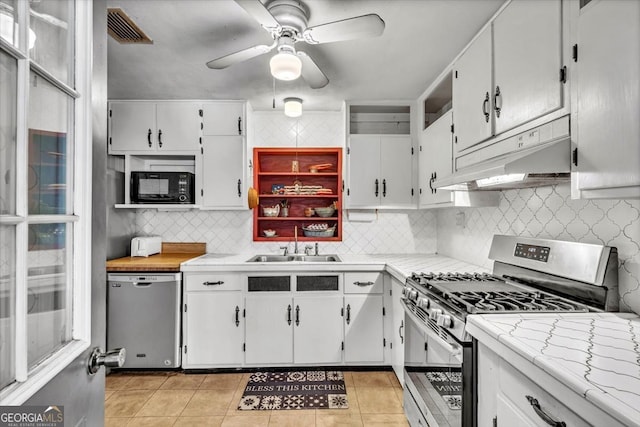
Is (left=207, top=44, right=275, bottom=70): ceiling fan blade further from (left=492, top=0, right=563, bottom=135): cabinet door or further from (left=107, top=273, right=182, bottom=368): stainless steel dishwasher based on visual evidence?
(left=107, top=273, right=182, bottom=368): stainless steel dishwasher

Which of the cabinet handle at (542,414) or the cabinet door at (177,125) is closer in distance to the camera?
the cabinet handle at (542,414)

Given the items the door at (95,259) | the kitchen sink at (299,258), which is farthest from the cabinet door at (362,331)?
the door at (95,259)

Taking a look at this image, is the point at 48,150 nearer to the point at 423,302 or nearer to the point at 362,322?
the point at 423,302

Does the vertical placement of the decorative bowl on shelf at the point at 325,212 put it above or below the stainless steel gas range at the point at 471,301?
above

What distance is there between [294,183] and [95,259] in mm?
2955

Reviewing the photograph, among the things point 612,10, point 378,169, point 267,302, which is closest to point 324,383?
point 267,302

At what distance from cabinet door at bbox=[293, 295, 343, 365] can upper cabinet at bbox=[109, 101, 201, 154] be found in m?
1.80

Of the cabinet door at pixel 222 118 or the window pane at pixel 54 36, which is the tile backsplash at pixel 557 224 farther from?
the cabinet door at pixel 222 118

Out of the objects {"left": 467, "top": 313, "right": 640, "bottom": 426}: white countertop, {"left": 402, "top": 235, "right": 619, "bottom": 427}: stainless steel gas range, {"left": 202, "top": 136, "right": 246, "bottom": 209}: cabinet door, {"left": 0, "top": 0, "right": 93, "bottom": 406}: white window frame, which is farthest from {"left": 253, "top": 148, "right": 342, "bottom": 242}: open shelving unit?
{"left": 0, "top": 0, "right": 93, "bottom": 406}: white window frame

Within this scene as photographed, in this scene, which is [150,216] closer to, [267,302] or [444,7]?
[267,302]

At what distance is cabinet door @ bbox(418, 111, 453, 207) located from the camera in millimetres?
2592

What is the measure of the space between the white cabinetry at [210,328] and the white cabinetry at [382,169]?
150 cm

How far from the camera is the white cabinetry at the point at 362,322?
295 centimetres

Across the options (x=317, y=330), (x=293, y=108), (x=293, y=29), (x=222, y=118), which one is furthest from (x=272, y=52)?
(x=317, y=330)
